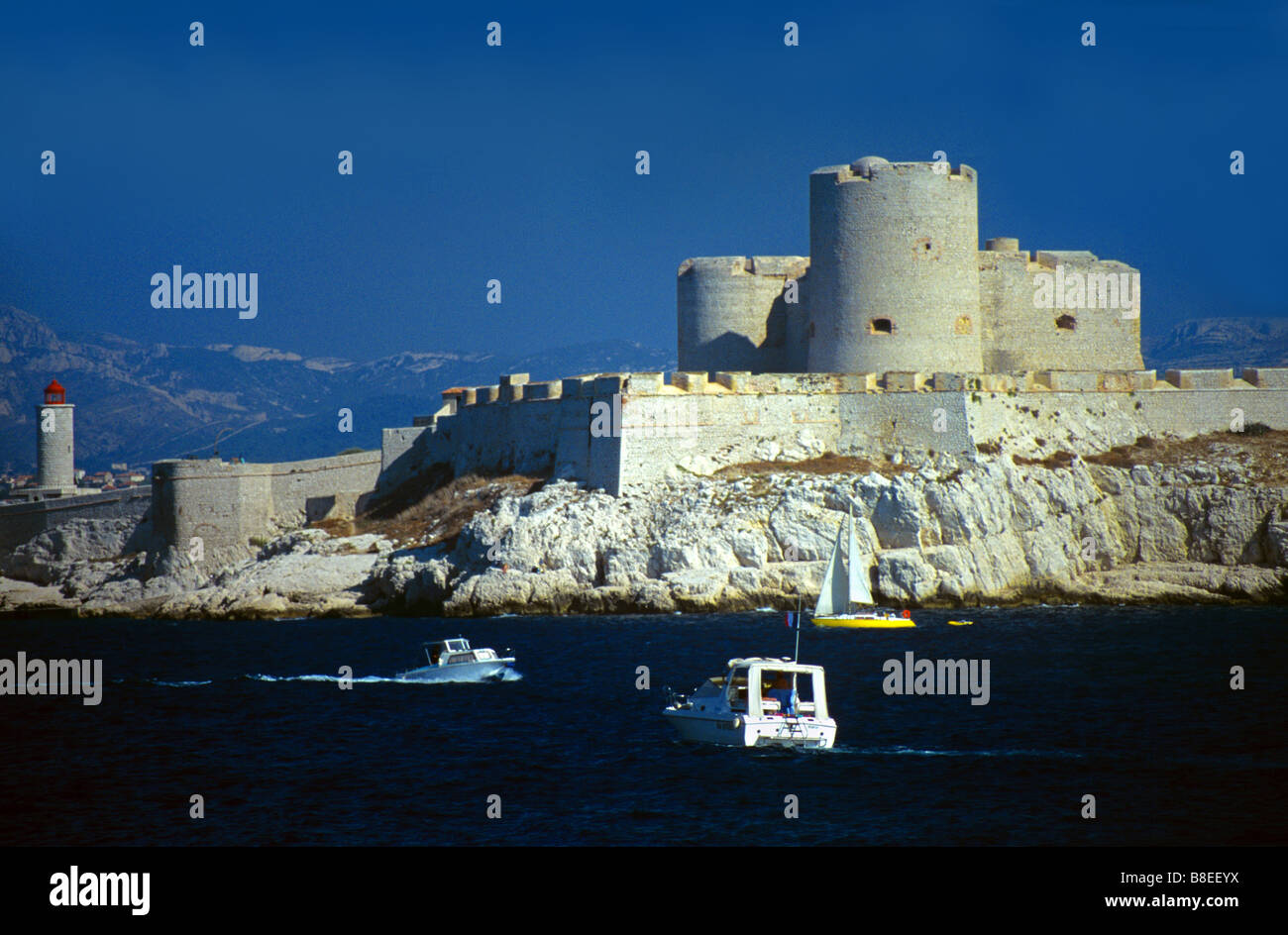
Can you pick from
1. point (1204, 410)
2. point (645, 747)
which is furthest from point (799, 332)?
point (645, 747)

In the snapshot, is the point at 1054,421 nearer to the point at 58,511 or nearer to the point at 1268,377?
the point at 1268,377

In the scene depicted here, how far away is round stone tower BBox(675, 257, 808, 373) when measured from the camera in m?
49.9

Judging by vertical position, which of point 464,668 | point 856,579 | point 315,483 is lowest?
point 464,668

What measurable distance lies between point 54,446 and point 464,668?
103 ft

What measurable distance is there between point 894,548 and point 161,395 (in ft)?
501

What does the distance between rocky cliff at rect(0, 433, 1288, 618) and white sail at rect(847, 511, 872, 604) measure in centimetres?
239

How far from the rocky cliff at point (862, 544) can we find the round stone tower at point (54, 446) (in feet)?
50.8

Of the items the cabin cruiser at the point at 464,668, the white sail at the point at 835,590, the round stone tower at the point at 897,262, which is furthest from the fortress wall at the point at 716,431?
the cabin cruiser at the point at 464,668

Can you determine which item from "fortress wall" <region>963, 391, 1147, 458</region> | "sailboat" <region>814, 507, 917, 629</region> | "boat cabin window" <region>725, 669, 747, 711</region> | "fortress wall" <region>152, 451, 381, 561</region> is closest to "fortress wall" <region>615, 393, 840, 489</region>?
"fortress wall" <region>963, 391, 1147, 458</region>

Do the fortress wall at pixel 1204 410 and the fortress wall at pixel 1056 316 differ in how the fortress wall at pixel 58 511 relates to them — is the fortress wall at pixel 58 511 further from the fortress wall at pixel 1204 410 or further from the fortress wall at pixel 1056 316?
the fortress wall at pixel 1204 410

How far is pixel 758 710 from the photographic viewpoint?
24422 millimetres

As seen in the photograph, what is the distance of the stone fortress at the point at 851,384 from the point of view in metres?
42.6

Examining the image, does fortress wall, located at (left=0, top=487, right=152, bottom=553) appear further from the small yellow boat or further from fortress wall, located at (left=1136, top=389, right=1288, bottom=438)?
fortress wall, located at (left=1136, top=389, right=1288, bottom=438)
